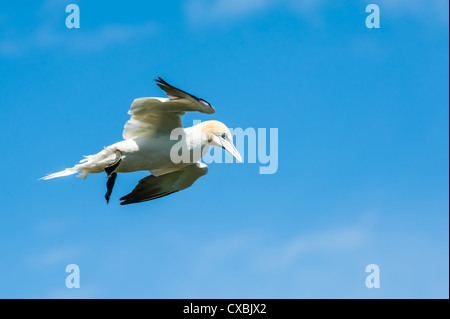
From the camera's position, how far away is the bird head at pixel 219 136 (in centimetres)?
1711

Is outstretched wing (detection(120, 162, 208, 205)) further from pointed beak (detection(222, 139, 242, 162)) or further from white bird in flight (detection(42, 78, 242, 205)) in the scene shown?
pointed beak (detection(222, 139, 242, 162))

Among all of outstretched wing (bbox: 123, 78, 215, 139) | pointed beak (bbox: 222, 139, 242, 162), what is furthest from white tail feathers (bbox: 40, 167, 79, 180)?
pointed beak (bbox: 222, 139, 242, 162)

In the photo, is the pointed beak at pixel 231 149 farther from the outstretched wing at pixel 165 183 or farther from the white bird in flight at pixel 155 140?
the outstretched wing at pixel 165 183

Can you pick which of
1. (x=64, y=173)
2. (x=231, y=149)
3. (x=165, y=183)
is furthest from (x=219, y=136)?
(x=64, y=173)

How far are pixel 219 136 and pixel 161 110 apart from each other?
155 cm

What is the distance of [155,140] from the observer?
1681cm

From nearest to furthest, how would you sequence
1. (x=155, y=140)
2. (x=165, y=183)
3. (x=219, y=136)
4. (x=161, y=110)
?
(x=161, y=110)
(x=155, y=140)
(x=219, y=136)
(x=165, y=183)

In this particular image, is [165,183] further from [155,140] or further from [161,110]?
[161,110]

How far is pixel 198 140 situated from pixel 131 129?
1.56m

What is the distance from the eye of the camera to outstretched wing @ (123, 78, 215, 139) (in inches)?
631

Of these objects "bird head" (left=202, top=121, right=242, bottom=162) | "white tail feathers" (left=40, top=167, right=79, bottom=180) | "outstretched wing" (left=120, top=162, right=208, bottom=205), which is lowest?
"white tail feathers" (left=40, top=167, right=79, bottom=180)

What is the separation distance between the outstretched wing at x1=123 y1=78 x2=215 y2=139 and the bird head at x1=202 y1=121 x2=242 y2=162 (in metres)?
0.69

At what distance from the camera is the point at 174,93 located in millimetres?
16016
